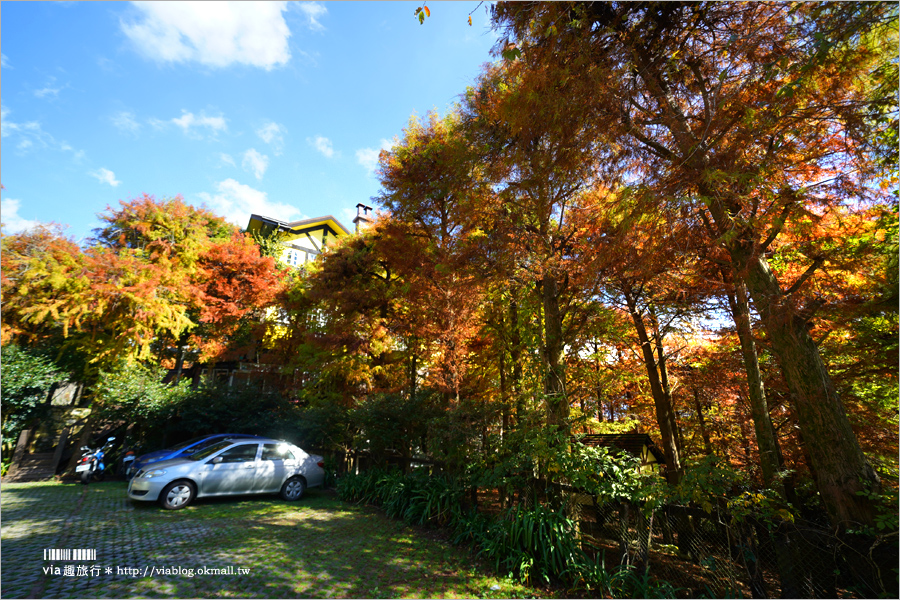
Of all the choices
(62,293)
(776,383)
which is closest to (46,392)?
(62,293)

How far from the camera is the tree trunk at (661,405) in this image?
9.26 metres

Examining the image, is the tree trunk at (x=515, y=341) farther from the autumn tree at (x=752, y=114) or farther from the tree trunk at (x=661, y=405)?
the autumn tree at (x=752, y=114)

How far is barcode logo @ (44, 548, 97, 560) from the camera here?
5289 mm

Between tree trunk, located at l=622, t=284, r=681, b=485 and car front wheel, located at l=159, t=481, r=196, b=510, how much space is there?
35.5ft

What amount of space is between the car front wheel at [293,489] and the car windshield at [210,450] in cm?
171

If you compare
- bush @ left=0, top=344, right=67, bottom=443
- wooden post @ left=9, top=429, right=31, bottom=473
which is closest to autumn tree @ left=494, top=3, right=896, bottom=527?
bush @ left=0, top=344, right=67, bottom=443

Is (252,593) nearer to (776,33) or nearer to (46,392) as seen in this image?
(776,33)

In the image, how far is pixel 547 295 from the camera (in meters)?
7.87

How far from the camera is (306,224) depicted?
28656mm

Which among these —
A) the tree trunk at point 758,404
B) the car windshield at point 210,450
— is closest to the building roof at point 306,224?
the car windshield at point 210,450

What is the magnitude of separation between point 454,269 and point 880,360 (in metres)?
7.32

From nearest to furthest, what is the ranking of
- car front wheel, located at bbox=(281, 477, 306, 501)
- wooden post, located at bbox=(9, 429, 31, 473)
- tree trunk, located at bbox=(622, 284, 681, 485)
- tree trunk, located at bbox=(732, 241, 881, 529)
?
1. tree trunk, located at bbox=(732, 241, 881, 529)
2. tree trunk, located at bbox=(622, 284, 681, 485)
3. car front wheel, located at bbox=(281, 477, 306, 501)
4. wooden post, located at bbox=(9, 429, 31, 473)

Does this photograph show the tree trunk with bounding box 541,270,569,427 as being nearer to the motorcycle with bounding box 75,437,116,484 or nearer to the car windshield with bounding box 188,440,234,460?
the car windshield with bounding box 188,440,234,460

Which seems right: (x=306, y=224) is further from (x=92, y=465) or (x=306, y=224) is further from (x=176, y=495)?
(x=176, y=495)
